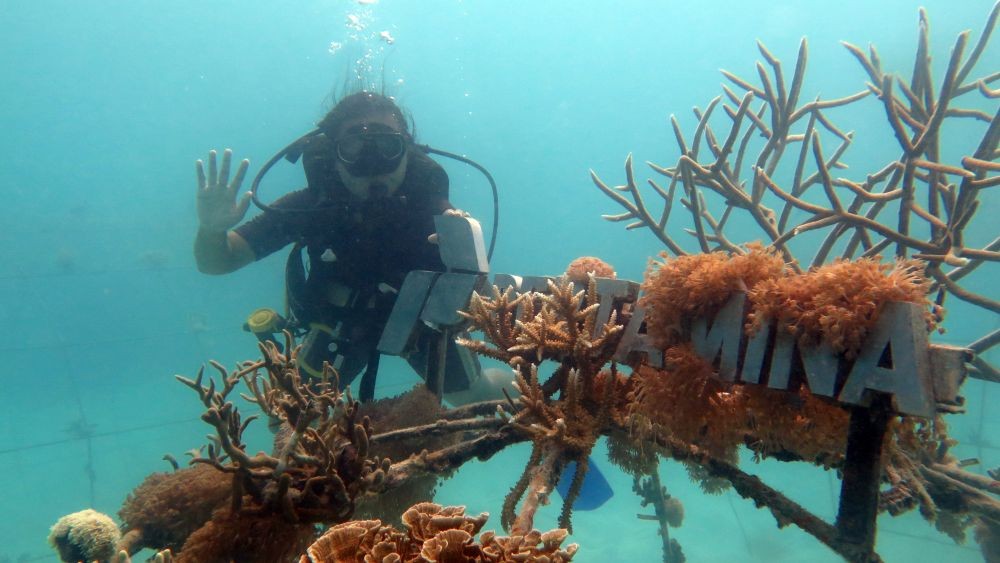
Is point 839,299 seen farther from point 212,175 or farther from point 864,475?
point 212,175

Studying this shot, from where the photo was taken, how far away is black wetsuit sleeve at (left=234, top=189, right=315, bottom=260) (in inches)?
240

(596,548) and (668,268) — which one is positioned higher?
(668,268)

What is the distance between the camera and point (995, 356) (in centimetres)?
4419

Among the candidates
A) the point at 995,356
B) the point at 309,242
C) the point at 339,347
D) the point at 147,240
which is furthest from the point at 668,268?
the point at 147,240

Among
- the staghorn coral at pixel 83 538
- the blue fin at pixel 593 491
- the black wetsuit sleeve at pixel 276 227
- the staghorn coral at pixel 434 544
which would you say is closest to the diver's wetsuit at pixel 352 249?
the black wetsuit sleeve at pixel 276 227

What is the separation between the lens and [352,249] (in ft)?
19.4

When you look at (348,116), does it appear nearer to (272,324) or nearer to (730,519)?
(272,324)

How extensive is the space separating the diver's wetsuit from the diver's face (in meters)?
0.14

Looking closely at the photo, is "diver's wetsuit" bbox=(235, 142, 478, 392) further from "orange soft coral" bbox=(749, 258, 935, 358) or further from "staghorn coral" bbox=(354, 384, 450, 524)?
"orange soft coral" bbox=(749, 258, 935, 358)

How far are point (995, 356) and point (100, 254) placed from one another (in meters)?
109

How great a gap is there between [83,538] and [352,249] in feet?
13.3

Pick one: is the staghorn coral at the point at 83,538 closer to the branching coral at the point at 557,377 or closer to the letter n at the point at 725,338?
the branching coral at the point at 557,377

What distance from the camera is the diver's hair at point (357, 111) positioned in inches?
239

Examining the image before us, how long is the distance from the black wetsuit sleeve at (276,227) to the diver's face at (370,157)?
76 cm
